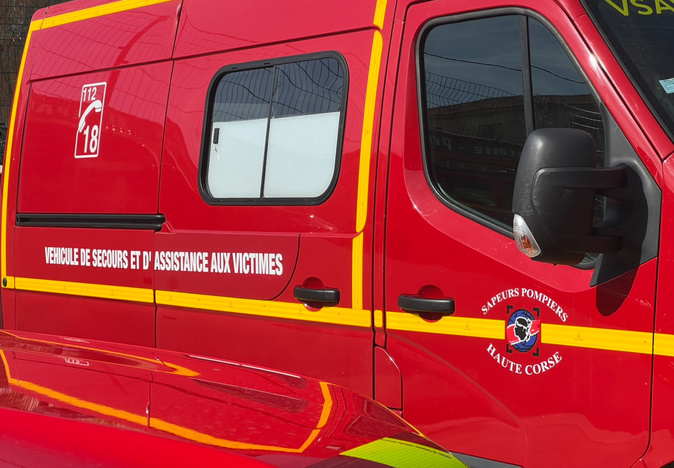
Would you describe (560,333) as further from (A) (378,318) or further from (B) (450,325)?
(A) (378,318)

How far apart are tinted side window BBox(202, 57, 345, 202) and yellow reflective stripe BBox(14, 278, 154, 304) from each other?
0.68 meters

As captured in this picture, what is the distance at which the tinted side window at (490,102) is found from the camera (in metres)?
3.21

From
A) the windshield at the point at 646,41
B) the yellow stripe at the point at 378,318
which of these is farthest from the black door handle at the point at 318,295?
the windshield at the point at 646,41

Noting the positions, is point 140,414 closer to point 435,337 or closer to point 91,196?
point 435,337

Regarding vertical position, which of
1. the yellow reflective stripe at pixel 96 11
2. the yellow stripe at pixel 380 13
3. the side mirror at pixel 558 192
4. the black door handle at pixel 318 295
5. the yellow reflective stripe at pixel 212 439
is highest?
the yellow reflective stripe at pixel 96 11

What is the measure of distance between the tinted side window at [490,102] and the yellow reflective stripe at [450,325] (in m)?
0.35

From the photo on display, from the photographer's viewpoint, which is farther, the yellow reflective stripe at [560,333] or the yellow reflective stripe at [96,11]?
the yellow reflective stripe at [96,11]

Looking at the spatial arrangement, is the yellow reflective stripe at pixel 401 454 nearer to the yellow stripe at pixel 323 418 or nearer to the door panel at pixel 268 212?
the yellow stripe at pixel 323 418

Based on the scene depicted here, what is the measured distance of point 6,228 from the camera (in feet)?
17.6

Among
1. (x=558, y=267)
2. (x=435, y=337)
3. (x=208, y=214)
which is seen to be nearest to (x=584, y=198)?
(x=558, y=267)

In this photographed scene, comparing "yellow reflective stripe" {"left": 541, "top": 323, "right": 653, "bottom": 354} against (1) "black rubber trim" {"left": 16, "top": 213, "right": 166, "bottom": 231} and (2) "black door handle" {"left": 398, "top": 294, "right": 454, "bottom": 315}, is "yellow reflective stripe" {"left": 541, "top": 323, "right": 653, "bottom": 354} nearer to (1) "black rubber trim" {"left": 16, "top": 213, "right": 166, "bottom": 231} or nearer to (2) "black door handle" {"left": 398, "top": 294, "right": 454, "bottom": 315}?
(2) "black door handle" {"left": 398, "top": 294, "right": 454, "bottom": 315}

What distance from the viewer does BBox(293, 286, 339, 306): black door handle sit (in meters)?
3.79

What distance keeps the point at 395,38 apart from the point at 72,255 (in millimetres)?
2198

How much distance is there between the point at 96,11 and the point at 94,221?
115cm
